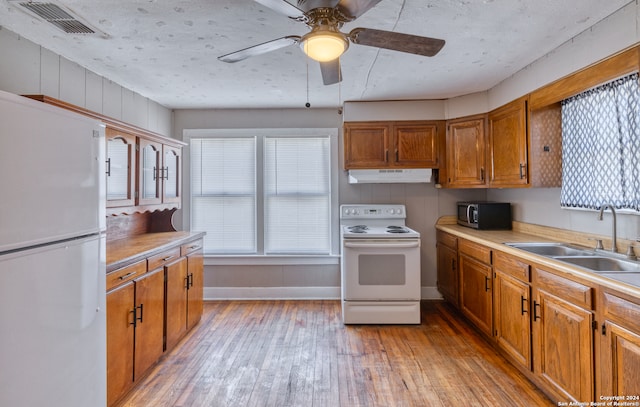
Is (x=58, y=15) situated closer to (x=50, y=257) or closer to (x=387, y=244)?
(x=50, y=257)

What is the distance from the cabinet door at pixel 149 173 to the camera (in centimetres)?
265

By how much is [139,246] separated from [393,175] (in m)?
2.55

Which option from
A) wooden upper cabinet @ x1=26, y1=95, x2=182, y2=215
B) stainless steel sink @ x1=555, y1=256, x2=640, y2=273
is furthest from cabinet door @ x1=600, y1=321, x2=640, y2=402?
wooden upper cabinet @ x1=26, y1=95, x2=182, y2=215

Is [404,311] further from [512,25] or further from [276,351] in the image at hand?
[512,25]

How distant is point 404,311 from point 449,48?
233 cm

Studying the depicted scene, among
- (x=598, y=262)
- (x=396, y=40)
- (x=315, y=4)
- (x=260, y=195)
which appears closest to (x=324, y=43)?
(x=315, y=4)

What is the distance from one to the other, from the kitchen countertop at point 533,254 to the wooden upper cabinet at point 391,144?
0.86 meters

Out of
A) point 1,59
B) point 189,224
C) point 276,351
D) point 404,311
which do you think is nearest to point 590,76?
point 404,311

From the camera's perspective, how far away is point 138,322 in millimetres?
2096

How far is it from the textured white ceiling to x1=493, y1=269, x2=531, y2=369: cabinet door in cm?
169

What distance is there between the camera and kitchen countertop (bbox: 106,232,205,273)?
197 cm

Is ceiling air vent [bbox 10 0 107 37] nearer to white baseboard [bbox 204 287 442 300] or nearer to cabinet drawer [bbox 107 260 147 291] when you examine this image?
cabinet drawer [bbox 107 260 147 291]

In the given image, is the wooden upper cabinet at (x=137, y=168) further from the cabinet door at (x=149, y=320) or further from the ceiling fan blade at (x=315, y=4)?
the ceiling fan blade at (x=315, y=4)

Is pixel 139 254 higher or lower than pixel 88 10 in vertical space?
lower
